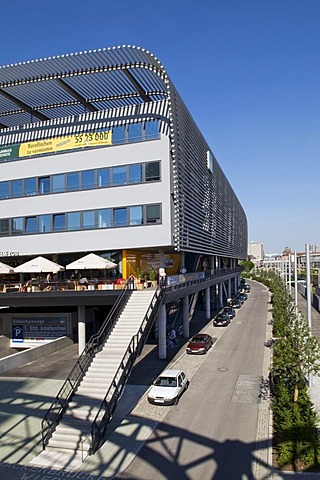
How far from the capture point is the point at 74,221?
32.6 metres

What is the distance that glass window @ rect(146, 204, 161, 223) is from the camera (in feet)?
98.6

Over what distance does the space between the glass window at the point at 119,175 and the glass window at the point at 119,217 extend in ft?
6.55

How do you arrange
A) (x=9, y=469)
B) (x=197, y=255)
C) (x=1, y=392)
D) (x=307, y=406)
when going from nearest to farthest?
(x=9, y=469) < (x=307, y=406) < (x=1, y=392) < (x=197, y=255)

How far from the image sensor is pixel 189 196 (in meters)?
35.3

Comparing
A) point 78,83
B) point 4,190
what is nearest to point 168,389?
point 78,83

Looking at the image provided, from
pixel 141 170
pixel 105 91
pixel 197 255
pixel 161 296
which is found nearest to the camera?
pixel 161 296

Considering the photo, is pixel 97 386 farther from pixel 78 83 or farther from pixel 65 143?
pixel 78 83

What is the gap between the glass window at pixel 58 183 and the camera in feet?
109

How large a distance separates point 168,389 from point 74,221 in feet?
56.8

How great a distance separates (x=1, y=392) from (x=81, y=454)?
868 cm

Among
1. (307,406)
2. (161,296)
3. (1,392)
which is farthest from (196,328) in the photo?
(307,406)

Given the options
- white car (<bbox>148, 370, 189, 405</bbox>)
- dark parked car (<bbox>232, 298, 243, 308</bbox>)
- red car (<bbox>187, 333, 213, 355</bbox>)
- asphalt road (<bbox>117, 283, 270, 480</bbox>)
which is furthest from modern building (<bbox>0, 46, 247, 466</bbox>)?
dark parked car (<bbox>232, 298, 243, 308</bbox>)

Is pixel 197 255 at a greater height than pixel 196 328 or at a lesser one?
greater

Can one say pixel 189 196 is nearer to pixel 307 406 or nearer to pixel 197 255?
pixel 197 255
